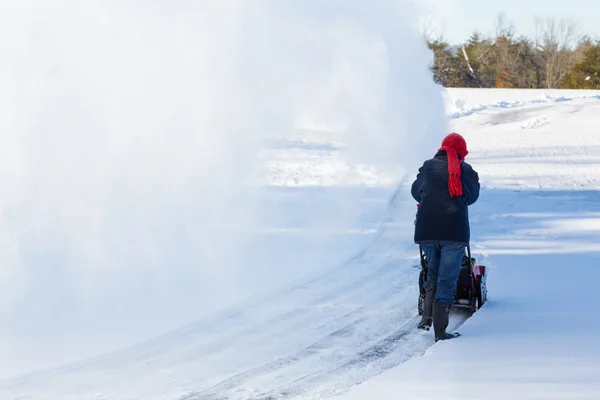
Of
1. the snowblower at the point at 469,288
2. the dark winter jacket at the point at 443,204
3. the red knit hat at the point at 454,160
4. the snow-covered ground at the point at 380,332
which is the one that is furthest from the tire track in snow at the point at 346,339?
the red knit hat at the point at 454,160

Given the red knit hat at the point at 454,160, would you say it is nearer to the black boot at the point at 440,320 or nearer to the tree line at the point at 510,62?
the black boot at the point at 440,320

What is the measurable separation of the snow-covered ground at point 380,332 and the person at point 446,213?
12.9 inches

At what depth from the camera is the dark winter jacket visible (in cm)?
683

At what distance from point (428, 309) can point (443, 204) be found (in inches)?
33.8

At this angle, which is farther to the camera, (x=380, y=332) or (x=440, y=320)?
(x=380, y=332)

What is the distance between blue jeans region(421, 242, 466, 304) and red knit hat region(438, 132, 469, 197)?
1.37 feet

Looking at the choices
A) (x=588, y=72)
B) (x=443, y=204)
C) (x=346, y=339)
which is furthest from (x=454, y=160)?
(x=588, y=72)

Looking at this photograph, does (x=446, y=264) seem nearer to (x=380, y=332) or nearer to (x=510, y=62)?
(x=380, y=332)

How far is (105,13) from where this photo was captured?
12.4 metres

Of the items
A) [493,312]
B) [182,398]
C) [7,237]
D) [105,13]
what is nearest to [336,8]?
[105,13]

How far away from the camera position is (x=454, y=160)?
22.3 feet

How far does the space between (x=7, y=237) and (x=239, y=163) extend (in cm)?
692

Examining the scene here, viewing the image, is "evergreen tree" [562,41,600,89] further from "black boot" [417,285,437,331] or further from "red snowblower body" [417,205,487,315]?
"black boot" [417,285,437,331]

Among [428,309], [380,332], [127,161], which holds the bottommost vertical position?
[380,332]
